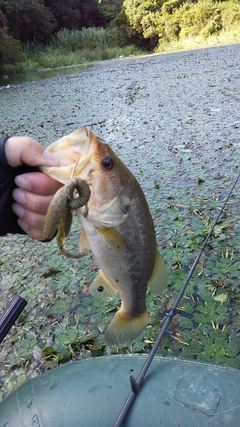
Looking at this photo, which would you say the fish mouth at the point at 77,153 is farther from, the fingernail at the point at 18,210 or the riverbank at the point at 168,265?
the riverbank at the point at 168,265

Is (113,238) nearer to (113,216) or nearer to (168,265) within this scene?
(113,216)

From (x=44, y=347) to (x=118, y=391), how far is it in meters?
0.85

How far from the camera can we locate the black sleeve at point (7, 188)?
1.20 m

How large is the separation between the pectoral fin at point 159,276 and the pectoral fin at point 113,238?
0.17 meters

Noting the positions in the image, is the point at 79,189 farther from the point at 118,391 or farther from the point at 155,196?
the point at 155,196

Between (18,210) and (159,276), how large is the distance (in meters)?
0.51

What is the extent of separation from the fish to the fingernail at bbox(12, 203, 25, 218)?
0.64 ft

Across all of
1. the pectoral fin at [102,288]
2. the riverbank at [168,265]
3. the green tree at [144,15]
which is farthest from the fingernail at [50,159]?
the green tree at [144,15]

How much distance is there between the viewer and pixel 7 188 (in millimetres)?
1251

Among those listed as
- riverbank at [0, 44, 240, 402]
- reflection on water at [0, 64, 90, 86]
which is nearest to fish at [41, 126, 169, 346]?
riverbank at [0, 44, 240, 402]

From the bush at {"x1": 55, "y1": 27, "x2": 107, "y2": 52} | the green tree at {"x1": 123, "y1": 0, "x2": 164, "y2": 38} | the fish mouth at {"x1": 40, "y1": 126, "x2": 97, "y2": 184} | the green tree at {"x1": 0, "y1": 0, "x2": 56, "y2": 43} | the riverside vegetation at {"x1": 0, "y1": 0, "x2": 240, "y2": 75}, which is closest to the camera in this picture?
the fish mouth at {"x1": 40, "y1": 126, "x2": 97, "y2": 184}

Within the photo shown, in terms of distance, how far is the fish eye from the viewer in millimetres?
1078

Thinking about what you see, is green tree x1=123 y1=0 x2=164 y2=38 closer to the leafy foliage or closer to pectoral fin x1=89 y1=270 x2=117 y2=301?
the leafy foliage

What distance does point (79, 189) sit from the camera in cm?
103
